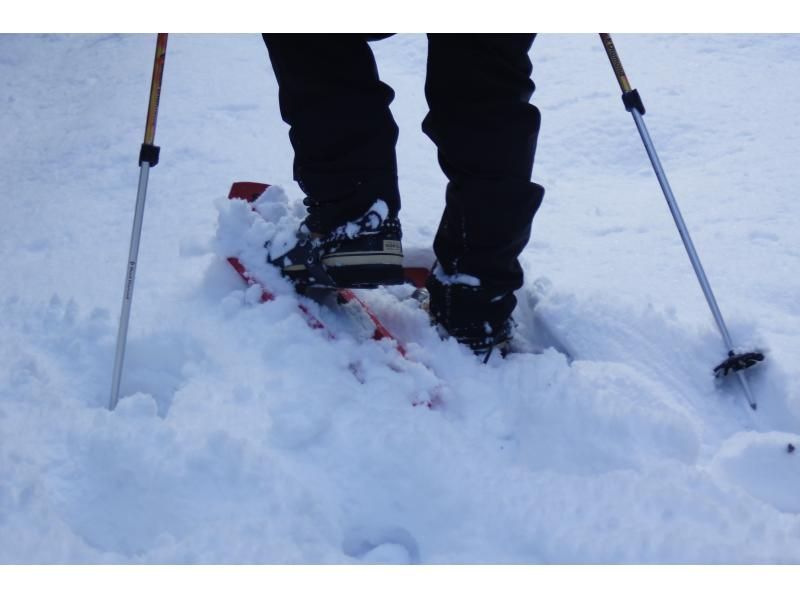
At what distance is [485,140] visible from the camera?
149 centimetres

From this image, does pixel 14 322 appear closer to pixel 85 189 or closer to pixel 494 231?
pixel 85 189

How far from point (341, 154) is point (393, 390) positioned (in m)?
0.54

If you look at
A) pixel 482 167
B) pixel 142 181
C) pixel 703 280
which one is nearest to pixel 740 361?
pixel 703 280

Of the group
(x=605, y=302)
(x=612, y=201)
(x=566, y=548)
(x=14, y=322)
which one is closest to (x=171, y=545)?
(x=566, y=548)

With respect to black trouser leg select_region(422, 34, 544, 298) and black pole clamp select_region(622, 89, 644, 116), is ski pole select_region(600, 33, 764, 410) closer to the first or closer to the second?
black pole clamp select_region(622, 89, 644, 116)

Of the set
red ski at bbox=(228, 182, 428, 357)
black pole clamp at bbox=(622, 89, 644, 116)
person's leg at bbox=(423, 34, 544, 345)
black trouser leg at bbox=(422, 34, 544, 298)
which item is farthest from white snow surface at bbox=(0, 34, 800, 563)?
black pole clamp at bbox=(622, 89, 644, 116)

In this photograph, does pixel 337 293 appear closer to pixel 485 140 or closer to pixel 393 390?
pixel 393 390

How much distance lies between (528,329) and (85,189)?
5.34 feet

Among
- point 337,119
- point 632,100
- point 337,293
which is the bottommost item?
point 337,293

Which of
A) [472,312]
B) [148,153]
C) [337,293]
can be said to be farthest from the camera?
[337,293]

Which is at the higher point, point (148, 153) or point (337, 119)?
point (337, 119)

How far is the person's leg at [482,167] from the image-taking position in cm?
145

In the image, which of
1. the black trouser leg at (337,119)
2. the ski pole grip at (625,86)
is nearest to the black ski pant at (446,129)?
the black trouser leg at (337,119)

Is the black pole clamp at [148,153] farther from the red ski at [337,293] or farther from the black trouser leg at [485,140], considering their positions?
the black trouser leg at [485,140]
